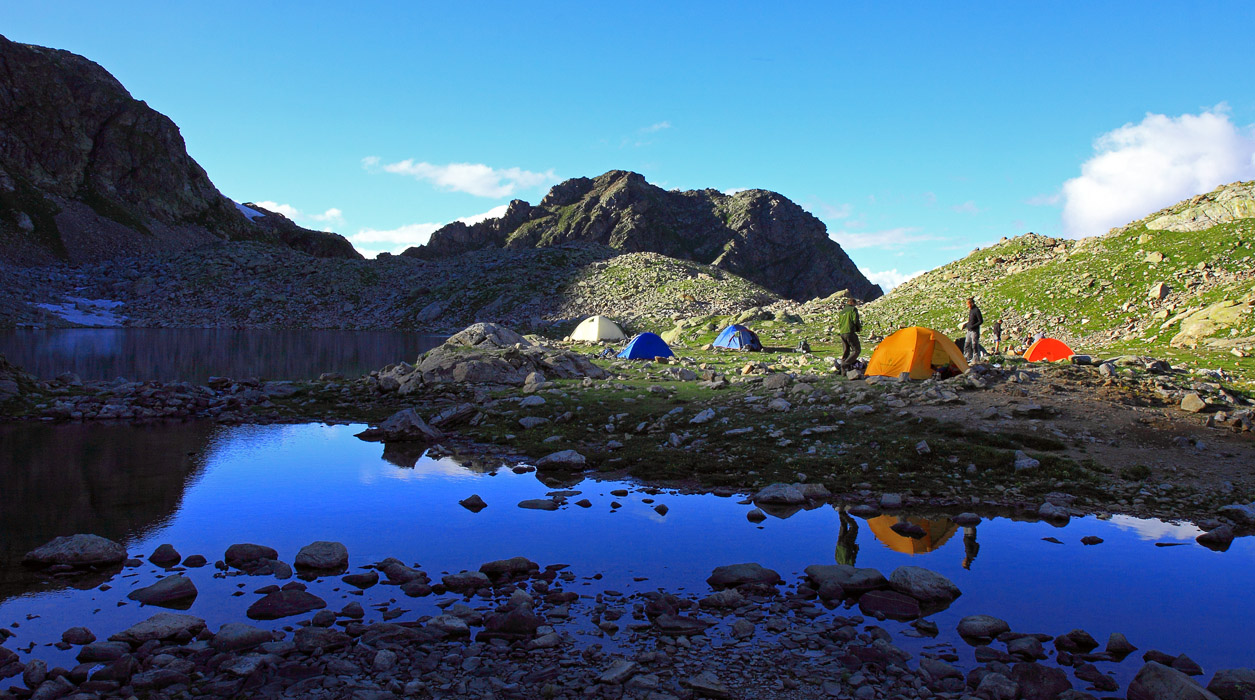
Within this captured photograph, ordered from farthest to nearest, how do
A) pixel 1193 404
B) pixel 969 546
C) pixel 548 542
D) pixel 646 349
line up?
pixel 646 349, pixel 1193 404, pixel 548 542, pixel 969 546

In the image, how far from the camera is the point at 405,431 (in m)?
18.7

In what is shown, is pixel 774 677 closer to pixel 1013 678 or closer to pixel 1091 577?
pixel 1013 678

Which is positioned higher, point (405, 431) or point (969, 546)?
point (405, 431)

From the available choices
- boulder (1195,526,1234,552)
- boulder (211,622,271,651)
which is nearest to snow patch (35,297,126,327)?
boulder (211,622,271,651)

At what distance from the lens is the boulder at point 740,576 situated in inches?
332

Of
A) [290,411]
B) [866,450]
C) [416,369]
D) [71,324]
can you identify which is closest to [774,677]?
[866,450]

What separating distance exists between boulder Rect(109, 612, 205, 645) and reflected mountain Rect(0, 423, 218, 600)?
2374 mm

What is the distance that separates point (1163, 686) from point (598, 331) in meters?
52.6

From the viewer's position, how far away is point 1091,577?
28.9 ft

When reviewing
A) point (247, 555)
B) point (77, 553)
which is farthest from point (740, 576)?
point (77, 553)

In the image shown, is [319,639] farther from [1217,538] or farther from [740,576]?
[1217,538]

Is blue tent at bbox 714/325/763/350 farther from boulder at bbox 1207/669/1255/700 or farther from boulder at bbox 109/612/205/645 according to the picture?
boulder at bbox 109/612/205/645

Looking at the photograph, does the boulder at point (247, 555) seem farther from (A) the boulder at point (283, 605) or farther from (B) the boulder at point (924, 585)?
(B) the boulder at point (924, 585)

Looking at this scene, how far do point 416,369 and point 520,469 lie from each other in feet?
45.8
